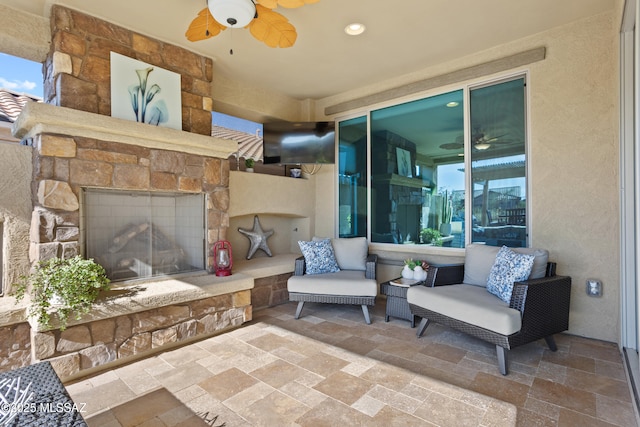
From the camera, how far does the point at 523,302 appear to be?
2277mm

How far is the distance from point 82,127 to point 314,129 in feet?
8.72

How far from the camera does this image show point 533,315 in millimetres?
2316

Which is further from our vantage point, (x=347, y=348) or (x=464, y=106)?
(x=464, y=106)

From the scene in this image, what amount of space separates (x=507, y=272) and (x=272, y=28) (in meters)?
2.47

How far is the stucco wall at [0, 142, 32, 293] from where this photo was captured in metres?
2.47

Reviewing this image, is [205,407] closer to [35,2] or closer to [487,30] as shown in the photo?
[35,2]

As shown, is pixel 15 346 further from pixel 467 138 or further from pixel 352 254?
pixel 467 138

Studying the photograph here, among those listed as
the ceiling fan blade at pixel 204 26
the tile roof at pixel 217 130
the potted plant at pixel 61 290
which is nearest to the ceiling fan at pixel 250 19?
the ceiling fan blade at pixel 204 26

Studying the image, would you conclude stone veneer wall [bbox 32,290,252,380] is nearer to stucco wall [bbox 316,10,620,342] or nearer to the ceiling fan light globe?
the ceiling fan light globe

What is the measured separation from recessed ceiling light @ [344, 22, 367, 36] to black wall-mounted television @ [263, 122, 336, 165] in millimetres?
1509

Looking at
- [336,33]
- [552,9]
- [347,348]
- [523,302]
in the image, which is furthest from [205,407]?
[552,9]

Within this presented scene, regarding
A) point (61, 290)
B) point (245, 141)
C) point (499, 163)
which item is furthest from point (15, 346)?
point (499, 163)

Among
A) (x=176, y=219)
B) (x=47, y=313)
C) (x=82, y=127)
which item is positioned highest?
(x=82, y=127)

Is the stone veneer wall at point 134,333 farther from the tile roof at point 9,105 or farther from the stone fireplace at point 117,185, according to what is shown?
the tile roof at point 9,105
